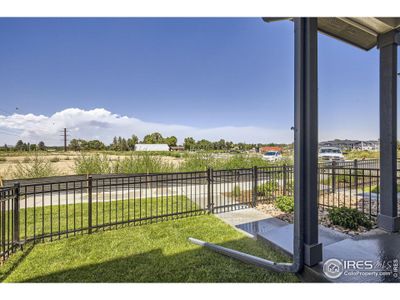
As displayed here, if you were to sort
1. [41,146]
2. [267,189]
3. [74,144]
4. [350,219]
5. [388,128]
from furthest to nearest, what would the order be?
[74,144] < [41,146] < [267,189] < [350,219] < [388,128]

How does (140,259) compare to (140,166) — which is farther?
(140,166)

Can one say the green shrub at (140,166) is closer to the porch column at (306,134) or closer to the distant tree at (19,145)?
the distant tree at (19,145)

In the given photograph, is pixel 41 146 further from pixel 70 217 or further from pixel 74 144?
pixel 70 217

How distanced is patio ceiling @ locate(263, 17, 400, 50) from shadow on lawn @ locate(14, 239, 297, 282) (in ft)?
8.42

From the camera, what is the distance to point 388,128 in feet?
9.29

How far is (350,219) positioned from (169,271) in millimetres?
2765

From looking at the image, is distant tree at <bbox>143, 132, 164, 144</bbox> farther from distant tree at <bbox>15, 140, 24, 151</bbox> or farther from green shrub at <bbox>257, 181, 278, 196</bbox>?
green shrub at <bbox>257, 181, 278, 196</bbox>

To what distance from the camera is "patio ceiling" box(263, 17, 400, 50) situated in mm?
2627

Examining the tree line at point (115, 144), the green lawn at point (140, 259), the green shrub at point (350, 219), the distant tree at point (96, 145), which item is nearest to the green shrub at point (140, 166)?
the tree line at point (115, 144)

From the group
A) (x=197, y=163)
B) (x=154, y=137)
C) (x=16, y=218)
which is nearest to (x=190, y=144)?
(x=197, y=163)

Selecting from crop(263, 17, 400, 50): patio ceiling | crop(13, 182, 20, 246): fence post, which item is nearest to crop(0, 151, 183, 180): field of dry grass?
crop(13, 182, 20, 246): fence post
